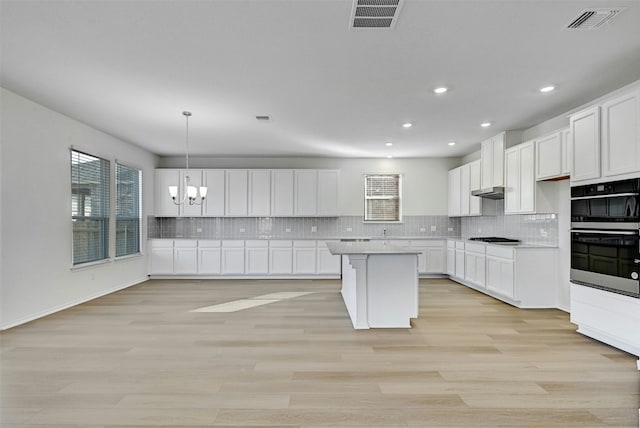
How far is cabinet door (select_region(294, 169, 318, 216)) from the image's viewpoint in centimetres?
809

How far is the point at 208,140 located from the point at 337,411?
542cm

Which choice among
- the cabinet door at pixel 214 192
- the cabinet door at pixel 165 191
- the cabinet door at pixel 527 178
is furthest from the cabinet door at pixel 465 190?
the cabinet door at pixel 165 191

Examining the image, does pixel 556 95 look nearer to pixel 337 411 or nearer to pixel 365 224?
pixel 337 411

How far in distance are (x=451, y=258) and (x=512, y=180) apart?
2.42 meters

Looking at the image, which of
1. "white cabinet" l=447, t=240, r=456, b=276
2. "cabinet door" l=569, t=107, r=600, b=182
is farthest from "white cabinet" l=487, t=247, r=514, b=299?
"cabinet door" l=569, t=107, r=600, b=182

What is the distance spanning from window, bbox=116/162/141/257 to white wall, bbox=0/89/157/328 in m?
0.95

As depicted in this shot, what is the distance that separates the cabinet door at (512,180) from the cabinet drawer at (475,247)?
73 centimetres

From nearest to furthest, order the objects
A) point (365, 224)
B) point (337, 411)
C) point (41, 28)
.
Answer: point (337, 411) → point (41, 28) → point (365, 224)

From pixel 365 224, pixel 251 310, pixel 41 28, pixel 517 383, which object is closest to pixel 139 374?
pixel 251 310

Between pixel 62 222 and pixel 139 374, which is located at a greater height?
pixel 62 222

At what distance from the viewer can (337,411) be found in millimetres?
2434

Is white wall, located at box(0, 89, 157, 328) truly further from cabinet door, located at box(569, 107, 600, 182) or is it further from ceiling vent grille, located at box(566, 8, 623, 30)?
cabinet door, located at box(569, 107, 600, 182)

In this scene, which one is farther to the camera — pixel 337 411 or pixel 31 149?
pixel 31 149

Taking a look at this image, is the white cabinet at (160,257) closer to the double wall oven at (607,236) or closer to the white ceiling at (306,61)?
the white ceiling at (306,61)
